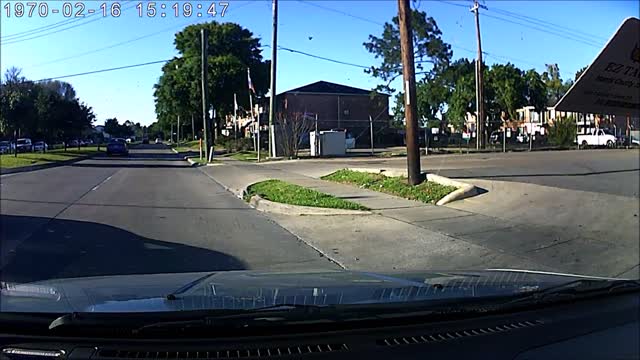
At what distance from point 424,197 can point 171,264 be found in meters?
7.81

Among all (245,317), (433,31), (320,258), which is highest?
(433,31)

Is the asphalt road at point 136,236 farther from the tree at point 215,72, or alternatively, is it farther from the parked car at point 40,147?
the tree at point 215,72

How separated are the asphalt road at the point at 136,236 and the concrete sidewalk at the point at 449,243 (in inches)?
25.2

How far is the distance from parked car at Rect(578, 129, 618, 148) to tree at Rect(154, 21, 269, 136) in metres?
32.8

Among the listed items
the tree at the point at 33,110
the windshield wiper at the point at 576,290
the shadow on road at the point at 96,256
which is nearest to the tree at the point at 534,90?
the tree at the point at 33,110

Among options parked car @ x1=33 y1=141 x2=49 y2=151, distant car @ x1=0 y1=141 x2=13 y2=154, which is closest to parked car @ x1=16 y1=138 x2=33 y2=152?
parked car @ x1=33 y1=141 x2=49 y2=151

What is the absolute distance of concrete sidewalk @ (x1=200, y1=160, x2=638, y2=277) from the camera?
8.15 metres

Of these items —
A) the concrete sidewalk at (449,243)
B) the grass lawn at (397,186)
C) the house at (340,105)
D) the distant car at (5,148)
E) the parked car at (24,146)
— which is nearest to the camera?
the concrete sidewalk at (449,243)

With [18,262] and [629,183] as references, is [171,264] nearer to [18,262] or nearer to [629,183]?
[18,262]

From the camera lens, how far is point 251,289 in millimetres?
4070

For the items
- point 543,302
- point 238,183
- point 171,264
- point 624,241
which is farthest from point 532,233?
point 238,183

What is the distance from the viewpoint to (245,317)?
3.10 meters

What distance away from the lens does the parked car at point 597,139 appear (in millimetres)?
49997

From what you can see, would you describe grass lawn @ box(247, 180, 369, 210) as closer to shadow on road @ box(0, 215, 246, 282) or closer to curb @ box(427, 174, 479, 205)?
curb @ box(427, 174, 479, 205)
